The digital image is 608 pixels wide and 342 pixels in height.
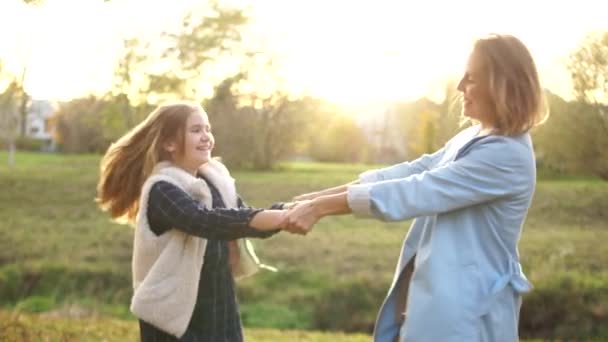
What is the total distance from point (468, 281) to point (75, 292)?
1181cm

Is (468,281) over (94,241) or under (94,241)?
over

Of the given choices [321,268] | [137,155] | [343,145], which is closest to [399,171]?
[137,155]

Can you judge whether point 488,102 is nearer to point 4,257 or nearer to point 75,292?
point 75,292

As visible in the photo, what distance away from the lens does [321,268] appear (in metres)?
13.7

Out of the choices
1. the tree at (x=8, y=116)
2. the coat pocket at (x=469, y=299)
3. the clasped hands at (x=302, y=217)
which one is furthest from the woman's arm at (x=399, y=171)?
the tree at (x=8, y=116)

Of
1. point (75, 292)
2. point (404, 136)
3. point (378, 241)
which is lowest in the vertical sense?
point (75, 292)

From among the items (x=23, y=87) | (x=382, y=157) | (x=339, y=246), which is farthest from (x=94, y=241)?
(x=382, y=157)

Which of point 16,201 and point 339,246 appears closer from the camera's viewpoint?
point 339,246

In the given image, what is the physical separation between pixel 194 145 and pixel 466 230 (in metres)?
1.21

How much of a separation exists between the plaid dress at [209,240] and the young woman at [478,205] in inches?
21.6

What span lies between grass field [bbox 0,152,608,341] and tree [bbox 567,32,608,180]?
1617 millimetres

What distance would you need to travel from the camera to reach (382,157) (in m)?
29.9

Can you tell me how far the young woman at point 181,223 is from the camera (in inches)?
121

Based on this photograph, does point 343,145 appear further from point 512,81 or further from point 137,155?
point 512,81
